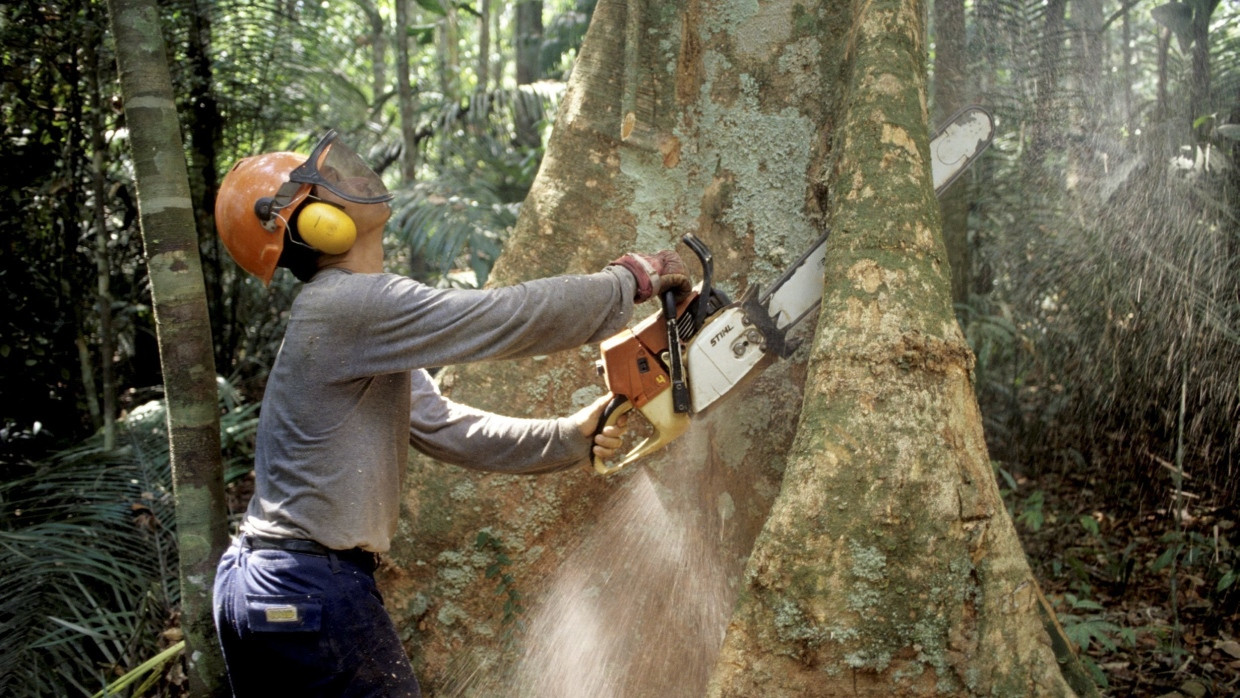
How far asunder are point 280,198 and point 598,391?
111 cm

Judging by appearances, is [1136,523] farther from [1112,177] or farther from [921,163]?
[921,163]

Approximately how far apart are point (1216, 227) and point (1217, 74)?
0.89 metres

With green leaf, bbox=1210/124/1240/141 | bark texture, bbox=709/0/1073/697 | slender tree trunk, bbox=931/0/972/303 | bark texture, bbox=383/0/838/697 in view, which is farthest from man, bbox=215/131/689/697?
slender tree trunk, bbox=931/0/972/303

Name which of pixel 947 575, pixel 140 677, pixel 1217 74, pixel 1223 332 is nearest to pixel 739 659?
pixel 947 575

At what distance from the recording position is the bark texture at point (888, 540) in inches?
69.2

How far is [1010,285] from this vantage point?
5.16 metres

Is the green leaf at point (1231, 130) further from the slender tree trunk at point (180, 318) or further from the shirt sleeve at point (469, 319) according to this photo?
the slender tree trunk at point (180, 318)

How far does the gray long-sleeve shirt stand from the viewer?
5.78 ft

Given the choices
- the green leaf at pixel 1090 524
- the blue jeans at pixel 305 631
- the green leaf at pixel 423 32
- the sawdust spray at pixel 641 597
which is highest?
the green leaf at pixel 423 32

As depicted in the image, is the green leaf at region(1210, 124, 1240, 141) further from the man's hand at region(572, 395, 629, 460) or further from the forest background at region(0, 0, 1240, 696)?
the man's hand at region(572, 395, 629, 460)

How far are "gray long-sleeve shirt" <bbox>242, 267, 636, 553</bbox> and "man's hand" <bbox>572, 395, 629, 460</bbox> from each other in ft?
1.15

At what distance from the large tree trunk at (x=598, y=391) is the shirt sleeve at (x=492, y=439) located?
1.12 feet

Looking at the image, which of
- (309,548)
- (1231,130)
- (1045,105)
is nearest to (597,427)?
(309,548)

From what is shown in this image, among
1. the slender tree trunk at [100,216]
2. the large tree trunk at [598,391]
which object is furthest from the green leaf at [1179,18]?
the slender tree trunk at [100,216]
